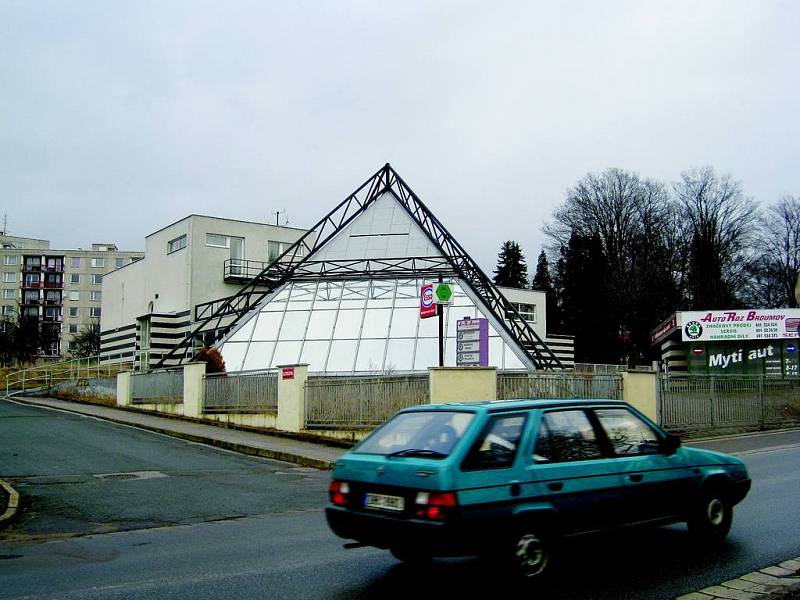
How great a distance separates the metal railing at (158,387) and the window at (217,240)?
52.5 feet

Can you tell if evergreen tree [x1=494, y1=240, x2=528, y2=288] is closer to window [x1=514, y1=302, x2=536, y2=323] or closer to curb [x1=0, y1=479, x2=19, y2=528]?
window [x1=514, y1=302, x2=536, y2=323]

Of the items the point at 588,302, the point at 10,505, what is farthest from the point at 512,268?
the point at 10,505

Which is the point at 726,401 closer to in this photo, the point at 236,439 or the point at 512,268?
the point at 236,439

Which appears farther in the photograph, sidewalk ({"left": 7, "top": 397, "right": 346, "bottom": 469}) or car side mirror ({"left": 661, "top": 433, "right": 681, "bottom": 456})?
sidewalk ({"left": 7, "top": 397, "right": 346, "bottom": 469})

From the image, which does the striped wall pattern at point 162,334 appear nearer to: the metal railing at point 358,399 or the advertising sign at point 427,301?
the metal railing at point 358,399

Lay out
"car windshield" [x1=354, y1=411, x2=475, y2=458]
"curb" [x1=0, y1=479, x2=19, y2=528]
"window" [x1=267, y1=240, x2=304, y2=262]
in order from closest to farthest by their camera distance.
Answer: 1. "car windshield" [x1=354, y1=411, x2=475, y2=458]
2. "curb" [x1=0, y1=479, x2=19, y2=528]
3. "window" [x1=267, y1=240, x2=304, y2=262]

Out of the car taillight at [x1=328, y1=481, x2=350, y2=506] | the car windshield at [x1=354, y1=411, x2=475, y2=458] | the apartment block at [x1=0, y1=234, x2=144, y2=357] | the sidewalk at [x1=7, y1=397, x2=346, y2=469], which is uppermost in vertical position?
the apartment block at [x1=0, y1=234, x2=144, y2=357]

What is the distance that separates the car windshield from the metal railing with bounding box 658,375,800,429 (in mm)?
17066

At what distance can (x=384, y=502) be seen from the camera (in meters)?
6.41

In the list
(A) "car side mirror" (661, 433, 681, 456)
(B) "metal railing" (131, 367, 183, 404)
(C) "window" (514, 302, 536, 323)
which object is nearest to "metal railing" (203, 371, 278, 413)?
(B) "metal railing" (131, 367, 183, 404)

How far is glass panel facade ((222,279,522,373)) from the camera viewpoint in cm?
2712

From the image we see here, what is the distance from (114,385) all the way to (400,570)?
2969 cm

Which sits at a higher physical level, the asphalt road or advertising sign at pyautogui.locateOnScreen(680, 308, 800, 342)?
advertising sign at pyautogui.locateOnScreen(680, 308, 800, 342)

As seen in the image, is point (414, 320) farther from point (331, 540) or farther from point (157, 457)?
point (331, 540)
